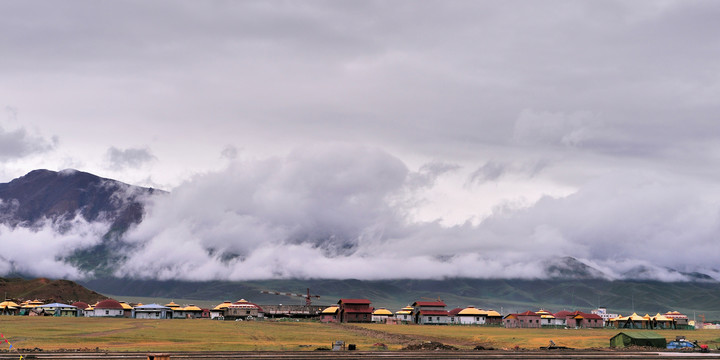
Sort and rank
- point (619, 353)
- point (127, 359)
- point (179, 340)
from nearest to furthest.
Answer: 1. point (127, 359)
2. point (619, 353)
3. point (179, 340)

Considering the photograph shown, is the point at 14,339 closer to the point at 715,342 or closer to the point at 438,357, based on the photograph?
the point at 438,357

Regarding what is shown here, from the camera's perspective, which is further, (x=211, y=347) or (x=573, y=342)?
(x=573, y=342)

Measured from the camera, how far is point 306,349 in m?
97.2

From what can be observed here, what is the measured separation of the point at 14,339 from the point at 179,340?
23.6 metres

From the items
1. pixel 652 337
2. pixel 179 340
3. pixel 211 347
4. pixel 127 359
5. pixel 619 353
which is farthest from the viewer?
pixel 179 340

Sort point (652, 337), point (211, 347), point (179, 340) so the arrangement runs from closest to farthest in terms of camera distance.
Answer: point (211, 347) < point (652, 337) < point (179, 340)

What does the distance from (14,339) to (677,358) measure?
90279 millimetres

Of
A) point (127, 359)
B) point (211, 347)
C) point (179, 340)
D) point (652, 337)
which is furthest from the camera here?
point (179, 340)

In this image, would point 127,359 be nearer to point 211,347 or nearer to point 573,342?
point 211,347

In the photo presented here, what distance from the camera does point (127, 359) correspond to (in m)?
77.5

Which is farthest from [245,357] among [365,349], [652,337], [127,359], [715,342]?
[715,342]

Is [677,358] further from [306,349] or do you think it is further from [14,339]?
[14,339]

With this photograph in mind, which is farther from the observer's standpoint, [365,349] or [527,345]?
[527,345]

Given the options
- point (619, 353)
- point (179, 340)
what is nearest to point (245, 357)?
point (179, 340)
